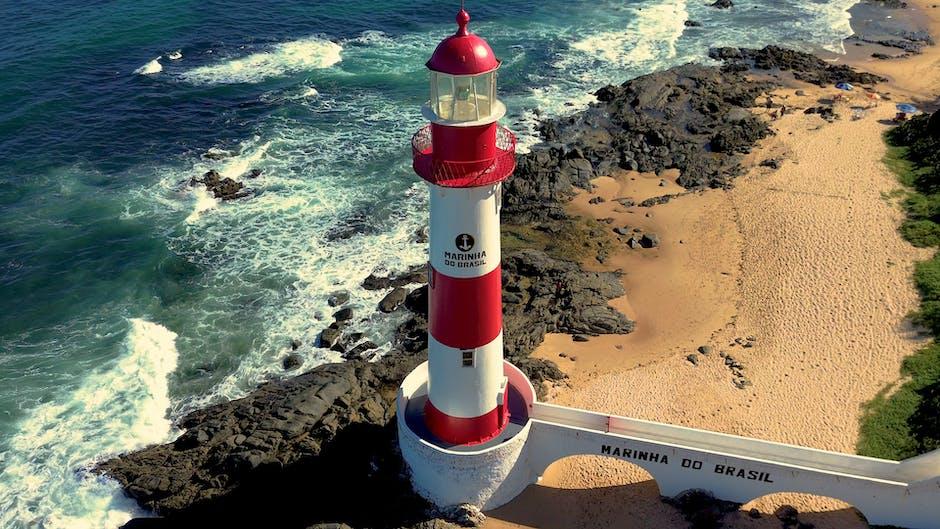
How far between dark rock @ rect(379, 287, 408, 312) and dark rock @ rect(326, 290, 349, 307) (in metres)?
1.52

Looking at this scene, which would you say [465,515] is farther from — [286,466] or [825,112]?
[825,112]

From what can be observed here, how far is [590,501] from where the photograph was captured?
789 inches

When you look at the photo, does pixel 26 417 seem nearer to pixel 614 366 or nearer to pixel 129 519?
pixel 129 519

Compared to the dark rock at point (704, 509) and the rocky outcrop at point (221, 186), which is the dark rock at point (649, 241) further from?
the rocky outcrop at point (221, 186)

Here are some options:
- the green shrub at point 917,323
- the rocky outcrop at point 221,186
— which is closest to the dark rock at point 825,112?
the green shrub at point 917,323

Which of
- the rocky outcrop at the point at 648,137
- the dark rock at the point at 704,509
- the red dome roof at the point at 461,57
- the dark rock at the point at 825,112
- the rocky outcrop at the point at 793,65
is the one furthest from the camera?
the rocky outcrop at the point at 793,65

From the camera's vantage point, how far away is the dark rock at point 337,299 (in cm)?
2953

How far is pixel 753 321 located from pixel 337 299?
52.5ft

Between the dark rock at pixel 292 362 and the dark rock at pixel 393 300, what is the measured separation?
3935 millimetres

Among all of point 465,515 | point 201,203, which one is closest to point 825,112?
point 465,515

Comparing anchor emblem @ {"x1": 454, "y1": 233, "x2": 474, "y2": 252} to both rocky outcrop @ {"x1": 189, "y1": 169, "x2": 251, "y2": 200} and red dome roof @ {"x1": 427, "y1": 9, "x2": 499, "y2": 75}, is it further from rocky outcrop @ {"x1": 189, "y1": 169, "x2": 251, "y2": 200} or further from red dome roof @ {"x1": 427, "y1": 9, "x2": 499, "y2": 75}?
rocky outcrop @ {"x1": 189, "y1": 169, "x2": 251, "y2": 200}

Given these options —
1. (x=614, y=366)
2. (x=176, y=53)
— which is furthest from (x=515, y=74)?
(x=614, y=366)

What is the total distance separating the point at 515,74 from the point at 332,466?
3416 centimetres

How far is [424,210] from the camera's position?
35375 mm
